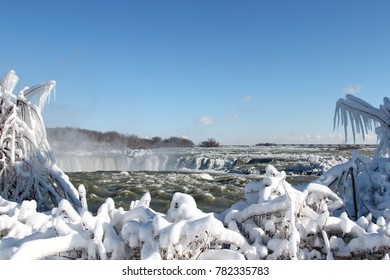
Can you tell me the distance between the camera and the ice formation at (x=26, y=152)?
7.98 metres

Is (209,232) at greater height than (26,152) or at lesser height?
lesser

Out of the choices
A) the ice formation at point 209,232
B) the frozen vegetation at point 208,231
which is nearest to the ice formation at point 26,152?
the frozen vegetation at point 208,231

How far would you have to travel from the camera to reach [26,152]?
829 centimetres

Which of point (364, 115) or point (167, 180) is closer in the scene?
point (364, 115)

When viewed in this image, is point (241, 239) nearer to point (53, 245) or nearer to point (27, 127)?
point (53, 245)

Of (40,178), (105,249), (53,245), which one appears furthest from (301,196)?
(40,178)

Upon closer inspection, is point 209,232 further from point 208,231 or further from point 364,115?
point 364,115

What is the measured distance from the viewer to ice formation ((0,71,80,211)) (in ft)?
26.2

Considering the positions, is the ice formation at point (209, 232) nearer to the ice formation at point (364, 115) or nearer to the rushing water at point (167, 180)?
the ice formation at point (364, 115)

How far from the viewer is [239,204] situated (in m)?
4.25

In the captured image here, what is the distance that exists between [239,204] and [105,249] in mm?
1553

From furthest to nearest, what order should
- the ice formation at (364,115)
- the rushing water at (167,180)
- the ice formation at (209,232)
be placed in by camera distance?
the rushing water at (167,180), the ice formation at (364,115), the ice formation at (209,232)

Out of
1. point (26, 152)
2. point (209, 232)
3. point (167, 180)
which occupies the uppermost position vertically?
point (26, 152)

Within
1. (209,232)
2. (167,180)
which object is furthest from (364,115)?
(167,180)
